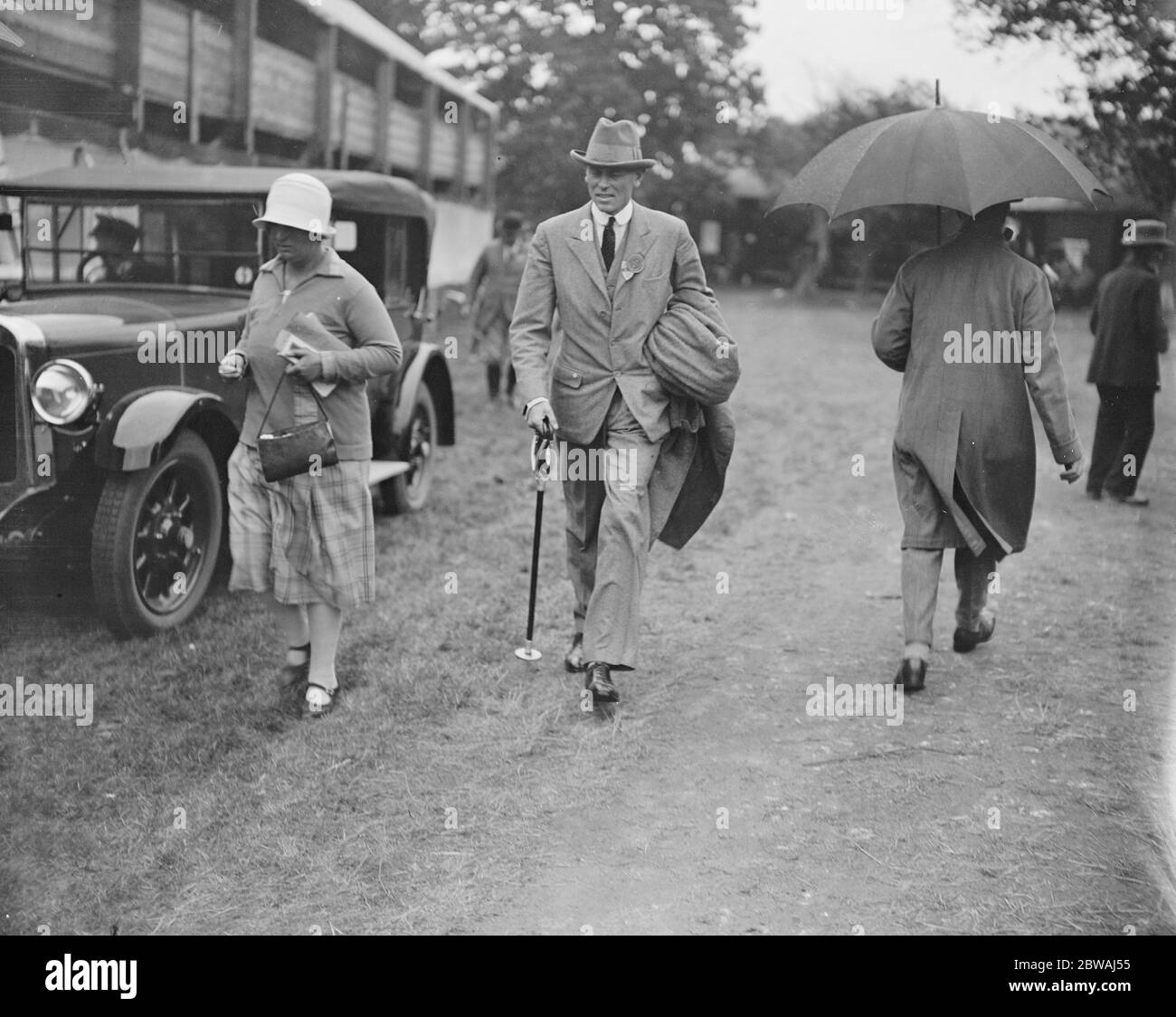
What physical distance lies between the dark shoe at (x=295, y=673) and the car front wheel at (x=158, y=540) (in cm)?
85

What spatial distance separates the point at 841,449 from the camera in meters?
11.4

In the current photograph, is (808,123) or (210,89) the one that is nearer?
(210,89)

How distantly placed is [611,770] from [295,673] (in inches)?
55.1

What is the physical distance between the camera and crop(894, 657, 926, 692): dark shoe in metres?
5.02

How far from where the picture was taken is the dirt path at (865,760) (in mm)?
3387

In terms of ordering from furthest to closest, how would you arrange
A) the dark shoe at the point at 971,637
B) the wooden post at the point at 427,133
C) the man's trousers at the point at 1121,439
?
the man's trousers at the point at 1121,439 < the wooden post at the point at 427,133 < the dark shoe at the point at 971,637

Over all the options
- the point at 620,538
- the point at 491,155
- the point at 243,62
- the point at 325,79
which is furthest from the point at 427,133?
the point at 620,538

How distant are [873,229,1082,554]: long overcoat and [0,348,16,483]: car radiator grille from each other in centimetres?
350

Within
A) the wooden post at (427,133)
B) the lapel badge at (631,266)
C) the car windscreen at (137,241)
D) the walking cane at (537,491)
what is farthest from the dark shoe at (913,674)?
the wooden post at (427,133)

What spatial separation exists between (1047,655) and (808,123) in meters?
31.2

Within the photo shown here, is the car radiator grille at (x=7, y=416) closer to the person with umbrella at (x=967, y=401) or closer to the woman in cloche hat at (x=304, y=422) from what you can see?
the woman in cloche hat at (x=304, y=422)

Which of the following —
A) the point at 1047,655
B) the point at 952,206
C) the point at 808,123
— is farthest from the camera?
the point at 808,123

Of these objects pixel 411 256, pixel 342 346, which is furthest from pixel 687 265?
pixel 411 256
